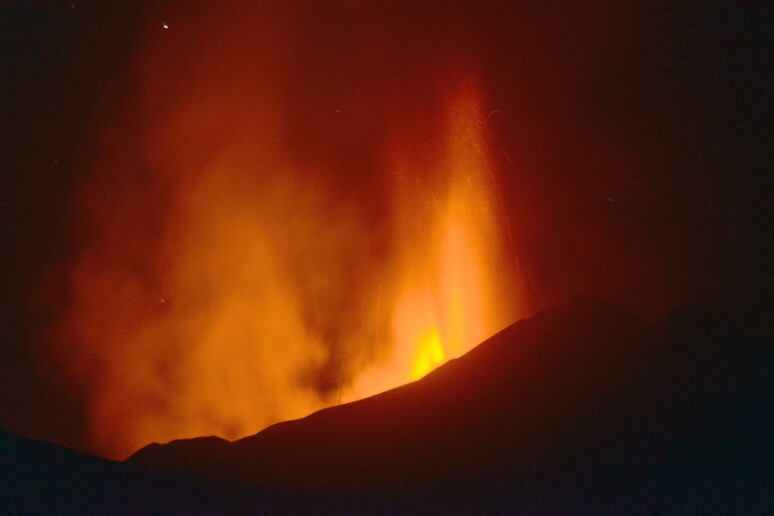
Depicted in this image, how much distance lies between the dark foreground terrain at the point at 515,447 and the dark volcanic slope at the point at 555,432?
0.02 metres

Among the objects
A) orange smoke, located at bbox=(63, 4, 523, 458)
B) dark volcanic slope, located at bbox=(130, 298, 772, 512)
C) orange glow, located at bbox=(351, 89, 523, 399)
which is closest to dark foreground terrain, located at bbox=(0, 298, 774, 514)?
dark volcanic slope, located at bbox=(130, 298, 772, 512)

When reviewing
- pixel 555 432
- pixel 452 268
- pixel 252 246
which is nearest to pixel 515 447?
pixel 555 432

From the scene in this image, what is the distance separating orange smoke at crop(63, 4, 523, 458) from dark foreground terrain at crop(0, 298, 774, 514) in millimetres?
3123

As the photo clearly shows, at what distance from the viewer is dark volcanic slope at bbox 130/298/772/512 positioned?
835 centimetres

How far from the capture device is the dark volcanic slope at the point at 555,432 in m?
8.35

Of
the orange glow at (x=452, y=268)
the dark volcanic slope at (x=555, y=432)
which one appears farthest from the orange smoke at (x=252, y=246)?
the dark volcanic slope at (x=555, y=432)

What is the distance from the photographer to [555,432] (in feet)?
29.7

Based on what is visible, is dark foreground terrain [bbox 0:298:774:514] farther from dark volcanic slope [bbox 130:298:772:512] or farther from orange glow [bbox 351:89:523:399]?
orange glow [bbox 351:89:523:399]

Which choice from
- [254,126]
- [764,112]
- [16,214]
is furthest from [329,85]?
[764,112]

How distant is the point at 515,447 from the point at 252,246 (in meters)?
7.61

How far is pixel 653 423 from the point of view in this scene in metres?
9.20

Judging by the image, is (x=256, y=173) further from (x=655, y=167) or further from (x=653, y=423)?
(x=653, y=423)

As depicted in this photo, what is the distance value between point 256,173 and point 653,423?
863 cm

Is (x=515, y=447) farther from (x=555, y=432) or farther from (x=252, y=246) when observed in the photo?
(x=252, y=246)
